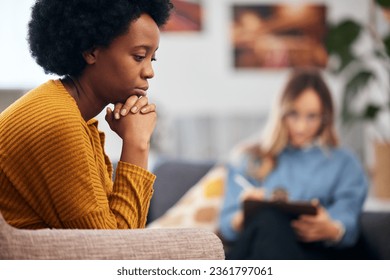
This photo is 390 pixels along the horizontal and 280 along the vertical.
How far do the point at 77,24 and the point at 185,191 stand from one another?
5.67ft

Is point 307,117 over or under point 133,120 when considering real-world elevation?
under

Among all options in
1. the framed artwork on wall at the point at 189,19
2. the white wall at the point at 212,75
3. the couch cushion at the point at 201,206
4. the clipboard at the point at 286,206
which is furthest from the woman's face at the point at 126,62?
the framed artwork on wall at the point at 189,19

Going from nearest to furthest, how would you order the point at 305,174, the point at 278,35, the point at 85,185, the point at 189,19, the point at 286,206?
the point at 85,185 < the point at 286,206 < the point at 305,174 < the point at 189,19 < the point at 278,35

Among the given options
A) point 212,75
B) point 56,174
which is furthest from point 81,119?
point 212,75

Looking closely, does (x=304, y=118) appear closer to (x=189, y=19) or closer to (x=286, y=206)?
(x=286, y=206)

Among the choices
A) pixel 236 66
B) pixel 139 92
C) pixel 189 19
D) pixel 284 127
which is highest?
pixel 189 19

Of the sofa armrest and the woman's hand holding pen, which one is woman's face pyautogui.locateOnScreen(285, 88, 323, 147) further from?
the sofa armrest

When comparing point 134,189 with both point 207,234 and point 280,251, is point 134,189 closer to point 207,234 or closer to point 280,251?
point 207,234

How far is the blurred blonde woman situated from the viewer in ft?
7.45

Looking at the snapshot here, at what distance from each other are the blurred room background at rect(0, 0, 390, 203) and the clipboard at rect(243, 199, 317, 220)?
8.59ft

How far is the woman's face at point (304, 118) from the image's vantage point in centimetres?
250

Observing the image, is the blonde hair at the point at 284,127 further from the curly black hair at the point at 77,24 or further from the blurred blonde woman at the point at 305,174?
the curly black hair at the point at 77,24

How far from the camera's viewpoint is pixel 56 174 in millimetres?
879
